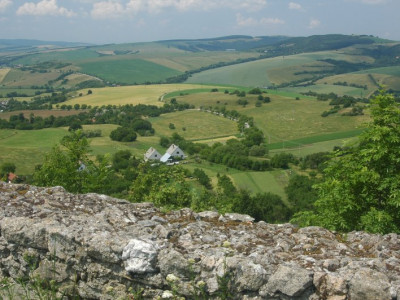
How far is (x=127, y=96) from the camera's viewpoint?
4609 inches

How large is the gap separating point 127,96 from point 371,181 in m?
111

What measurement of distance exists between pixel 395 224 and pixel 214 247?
632 cm

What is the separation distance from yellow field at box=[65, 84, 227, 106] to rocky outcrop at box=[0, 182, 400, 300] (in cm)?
9583

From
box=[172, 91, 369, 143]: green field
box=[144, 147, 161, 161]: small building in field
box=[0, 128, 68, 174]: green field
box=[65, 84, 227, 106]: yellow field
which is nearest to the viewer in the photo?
box=[0, 128, 68, 174]: green field

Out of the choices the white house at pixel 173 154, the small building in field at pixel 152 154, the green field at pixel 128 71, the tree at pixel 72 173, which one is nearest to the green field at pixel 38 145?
the small building in field at pixel 152 154

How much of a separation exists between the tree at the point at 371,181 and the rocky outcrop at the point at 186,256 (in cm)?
338

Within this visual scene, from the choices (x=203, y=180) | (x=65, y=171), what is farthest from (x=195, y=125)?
(x=65, y=171)

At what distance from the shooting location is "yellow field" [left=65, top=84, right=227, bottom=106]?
10744 cm

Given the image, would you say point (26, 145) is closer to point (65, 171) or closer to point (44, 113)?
point (44, 113)

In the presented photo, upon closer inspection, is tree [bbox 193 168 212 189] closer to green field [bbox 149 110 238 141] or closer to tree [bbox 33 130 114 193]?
tree [bbox 33 130 114 193]

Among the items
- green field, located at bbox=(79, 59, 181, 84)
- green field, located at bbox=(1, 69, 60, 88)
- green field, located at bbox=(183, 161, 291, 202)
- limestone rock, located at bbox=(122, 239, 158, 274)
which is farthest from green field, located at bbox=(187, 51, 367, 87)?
limestone rock, located at bbox=(122, 239, 158, 274)

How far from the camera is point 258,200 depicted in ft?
111

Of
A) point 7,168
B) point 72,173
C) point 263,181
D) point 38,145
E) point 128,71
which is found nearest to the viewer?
point 72,173

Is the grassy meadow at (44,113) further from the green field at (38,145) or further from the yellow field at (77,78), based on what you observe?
the yellow field at (77,78)
